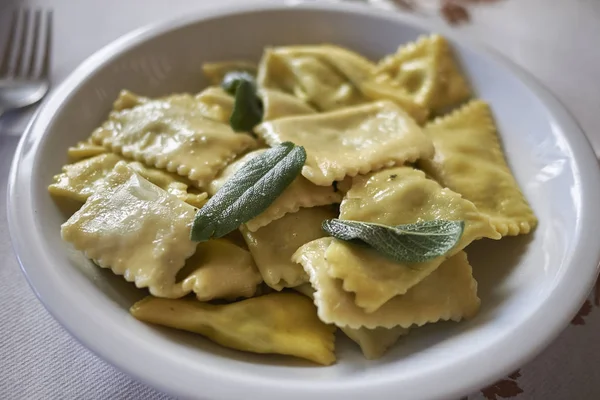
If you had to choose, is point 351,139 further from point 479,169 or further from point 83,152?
point 83,152

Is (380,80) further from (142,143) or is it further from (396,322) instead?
(396,322)

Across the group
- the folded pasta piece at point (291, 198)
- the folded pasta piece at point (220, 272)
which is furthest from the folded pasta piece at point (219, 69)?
the folded pasta piece at point (220, 272)

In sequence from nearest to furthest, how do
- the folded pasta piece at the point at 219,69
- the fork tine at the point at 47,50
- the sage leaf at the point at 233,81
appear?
the sage leaf at the point at 233,81
the folded pasta piece at the point at 219,69
the fork tine at the point at 47,50

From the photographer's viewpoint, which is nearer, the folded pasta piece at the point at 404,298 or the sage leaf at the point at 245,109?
the folded pasta piece at the point at 404,298

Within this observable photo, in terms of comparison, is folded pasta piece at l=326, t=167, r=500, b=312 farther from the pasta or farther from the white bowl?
the pasta

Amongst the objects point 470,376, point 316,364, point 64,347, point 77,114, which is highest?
point 77,114

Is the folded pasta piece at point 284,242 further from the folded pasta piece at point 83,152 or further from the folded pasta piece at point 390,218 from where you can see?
the folded pasta piece at point 83,152

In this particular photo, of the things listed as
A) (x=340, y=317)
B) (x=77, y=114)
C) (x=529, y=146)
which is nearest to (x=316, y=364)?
(x=340, y=317)
